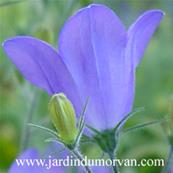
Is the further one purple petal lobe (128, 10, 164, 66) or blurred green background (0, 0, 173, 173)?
blurred green background (0, 0, 173, 173)

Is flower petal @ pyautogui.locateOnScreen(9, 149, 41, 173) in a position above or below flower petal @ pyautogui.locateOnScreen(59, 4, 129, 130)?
below

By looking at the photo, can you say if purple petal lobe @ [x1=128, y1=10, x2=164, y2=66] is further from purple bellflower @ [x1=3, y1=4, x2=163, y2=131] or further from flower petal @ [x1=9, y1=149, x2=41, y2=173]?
flower petal @ [x1=9, y1=149, x2=41, y2=173]

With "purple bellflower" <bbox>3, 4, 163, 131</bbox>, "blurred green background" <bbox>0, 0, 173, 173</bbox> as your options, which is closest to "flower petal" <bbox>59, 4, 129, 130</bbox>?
"purple bellflower" <bbox>3, 4, 163, 131</bbox>

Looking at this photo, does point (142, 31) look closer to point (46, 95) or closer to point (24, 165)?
point (24, 165)

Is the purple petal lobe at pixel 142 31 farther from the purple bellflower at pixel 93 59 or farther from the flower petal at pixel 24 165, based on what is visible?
the flower petal at pixel 24 165

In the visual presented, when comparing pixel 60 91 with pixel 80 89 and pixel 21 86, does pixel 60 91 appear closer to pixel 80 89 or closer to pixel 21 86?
pixel 80 89

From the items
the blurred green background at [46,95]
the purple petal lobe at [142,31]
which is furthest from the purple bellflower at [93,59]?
the blurred green background at [46,95]
